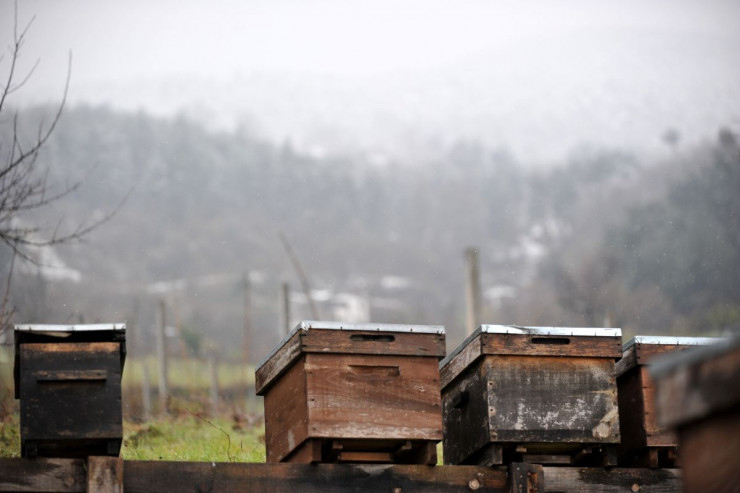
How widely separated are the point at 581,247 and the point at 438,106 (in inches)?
2641

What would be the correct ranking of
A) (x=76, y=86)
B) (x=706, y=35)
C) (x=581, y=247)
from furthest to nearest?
(x=706, y=35) < (x=76, y=86) < (x=581, y=247)

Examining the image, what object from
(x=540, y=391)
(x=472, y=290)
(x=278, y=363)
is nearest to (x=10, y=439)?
(x=278, y=363)

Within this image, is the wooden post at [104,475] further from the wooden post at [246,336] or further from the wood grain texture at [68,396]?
the wooden post at [246,336]

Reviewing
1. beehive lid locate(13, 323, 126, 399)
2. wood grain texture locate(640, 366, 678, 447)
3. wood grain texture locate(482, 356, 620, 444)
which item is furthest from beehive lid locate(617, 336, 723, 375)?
beehive lid locate(13, 323, 126, 399)

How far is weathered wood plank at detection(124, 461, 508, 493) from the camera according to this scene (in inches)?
232

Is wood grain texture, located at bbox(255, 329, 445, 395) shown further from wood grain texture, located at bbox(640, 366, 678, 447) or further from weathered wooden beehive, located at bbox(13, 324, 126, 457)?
wood grain texture, located at bbox(640, 366, 678, 447)

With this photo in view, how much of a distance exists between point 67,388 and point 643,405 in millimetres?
3576

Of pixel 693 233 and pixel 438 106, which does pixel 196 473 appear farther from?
pixel 438 106

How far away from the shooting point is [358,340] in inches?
240

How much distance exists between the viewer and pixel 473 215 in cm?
13425

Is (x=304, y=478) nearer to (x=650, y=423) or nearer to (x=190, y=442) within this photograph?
(x=650, y=423)

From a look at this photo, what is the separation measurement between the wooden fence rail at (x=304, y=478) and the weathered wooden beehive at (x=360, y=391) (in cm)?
13

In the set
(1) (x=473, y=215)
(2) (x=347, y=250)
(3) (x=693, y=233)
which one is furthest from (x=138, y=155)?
(3) (x=693, y=233)

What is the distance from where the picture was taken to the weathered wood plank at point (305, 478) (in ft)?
19.3
